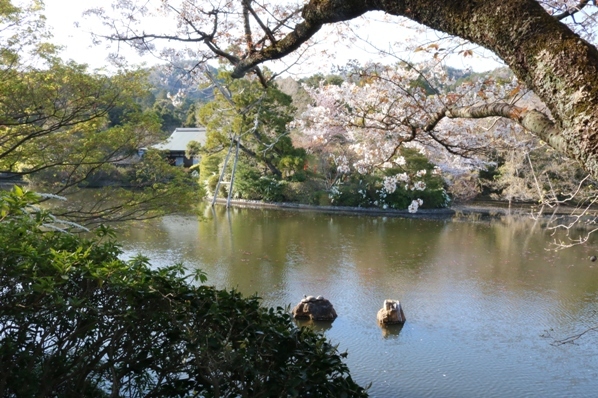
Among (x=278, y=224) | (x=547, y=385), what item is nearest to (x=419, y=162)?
(x=278, y=224)

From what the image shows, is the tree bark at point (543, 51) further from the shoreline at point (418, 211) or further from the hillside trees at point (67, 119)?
the shoreline at point (418, 211)

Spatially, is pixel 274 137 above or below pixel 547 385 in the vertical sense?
above

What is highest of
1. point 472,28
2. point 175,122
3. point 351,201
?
point 175,122

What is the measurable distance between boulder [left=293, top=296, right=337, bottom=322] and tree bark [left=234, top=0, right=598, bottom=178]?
413 centimetres

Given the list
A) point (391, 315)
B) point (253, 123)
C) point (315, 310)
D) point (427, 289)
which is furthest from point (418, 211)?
point (315, 310)

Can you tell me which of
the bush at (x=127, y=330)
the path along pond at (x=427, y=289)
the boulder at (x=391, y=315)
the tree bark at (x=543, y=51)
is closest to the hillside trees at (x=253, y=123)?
the path along pond at (x=427, y=289)

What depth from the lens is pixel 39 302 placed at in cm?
159

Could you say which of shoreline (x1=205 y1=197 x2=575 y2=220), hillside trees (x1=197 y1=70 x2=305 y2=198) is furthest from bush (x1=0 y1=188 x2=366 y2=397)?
shoreline (x1=205 y1=197 x2=575 y2=220)

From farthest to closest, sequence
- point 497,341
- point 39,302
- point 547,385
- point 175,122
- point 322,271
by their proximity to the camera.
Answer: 1. point 175,122
2. point 322,271
3. point 497,341
4. point 547,385
5. point 39,302

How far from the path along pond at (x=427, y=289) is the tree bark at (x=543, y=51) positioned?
310cm

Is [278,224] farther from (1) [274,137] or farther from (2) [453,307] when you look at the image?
(2) [453,307]

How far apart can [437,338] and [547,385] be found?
1068 millimetres

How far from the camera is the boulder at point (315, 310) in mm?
5184

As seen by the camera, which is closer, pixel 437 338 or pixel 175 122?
pixel 437 338
